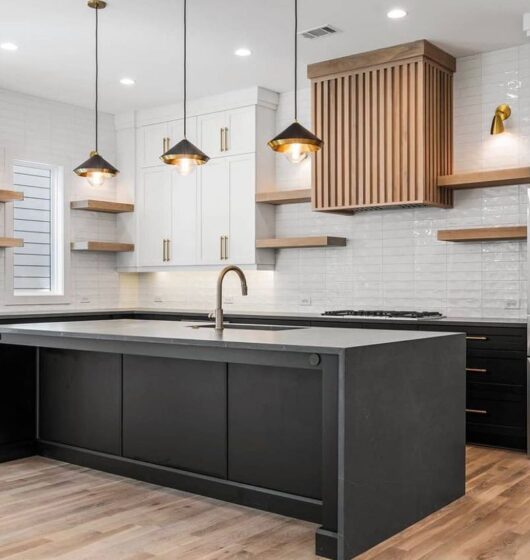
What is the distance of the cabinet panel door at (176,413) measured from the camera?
385cm

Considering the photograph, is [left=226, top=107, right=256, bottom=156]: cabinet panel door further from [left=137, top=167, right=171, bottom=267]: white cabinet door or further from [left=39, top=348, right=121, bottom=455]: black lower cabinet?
[left=39, top=348, right=121, bottom=455]: black lower cabinet

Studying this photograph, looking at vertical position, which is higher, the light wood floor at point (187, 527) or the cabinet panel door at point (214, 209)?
the cabinet panel door at point (214, 209)

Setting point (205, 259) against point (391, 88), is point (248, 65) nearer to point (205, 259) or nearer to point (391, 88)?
point (391, 88)

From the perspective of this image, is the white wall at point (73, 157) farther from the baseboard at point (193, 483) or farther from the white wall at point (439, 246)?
the baseboard at point (193, 483)

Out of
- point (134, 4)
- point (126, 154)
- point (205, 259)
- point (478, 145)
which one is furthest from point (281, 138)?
point (126, 154)

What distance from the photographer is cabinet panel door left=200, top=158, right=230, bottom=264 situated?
7160 mm

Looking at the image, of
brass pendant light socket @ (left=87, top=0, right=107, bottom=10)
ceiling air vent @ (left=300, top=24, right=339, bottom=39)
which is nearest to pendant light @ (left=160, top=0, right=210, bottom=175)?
brass pendant light socket @ (left=87, top=0, right=107, bottom=10)

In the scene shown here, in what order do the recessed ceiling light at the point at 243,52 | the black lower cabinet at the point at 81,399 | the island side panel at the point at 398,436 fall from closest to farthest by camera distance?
the island side panel at the point at 398,436 < the black lower cabinet at the point at 81,399 < the recessed ceiling light at the point at 243,52

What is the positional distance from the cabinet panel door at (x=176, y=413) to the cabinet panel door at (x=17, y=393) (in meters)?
0.88

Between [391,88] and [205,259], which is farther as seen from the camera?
[205,259]

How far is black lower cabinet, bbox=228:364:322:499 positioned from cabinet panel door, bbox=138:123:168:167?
4.39m

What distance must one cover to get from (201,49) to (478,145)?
7.75ft

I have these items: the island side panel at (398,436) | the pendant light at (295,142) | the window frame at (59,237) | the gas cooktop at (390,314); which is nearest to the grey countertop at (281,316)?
the gas cooktop at (390,314)

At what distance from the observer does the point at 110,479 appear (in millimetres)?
4250
